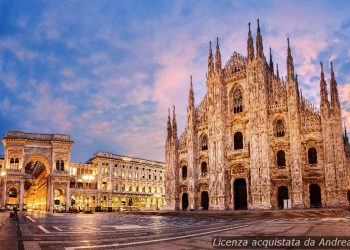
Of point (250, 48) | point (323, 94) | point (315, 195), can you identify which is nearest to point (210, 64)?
point (250, 48)

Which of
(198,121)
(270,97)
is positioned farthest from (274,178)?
(198,121)

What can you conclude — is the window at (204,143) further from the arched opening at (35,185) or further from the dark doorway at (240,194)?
the arched opening at (35,185)

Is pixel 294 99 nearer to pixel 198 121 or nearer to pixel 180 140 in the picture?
pixel 198 121

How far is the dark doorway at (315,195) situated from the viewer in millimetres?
34281

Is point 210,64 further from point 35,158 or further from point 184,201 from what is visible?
point 35,158

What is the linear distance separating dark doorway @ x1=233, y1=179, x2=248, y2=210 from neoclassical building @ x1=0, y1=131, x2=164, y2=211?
22531mm

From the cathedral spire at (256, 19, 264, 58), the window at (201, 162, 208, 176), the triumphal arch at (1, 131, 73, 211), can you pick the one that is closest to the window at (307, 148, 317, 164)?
the cathedral spire at (256, 19, 264, 58)

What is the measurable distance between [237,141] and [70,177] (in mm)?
50246

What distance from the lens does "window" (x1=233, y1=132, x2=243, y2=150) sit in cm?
4187

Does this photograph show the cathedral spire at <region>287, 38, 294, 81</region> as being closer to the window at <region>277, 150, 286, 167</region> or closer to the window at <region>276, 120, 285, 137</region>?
the window at <region>276, 120, 285, 137</region>

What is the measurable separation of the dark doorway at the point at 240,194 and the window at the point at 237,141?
4311 mm

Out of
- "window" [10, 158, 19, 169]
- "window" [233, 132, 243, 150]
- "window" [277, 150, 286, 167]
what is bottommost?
"window" [277, 150, 286, 167]

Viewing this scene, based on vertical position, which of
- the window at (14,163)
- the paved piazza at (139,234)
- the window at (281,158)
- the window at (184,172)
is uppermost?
the window at (14,163)

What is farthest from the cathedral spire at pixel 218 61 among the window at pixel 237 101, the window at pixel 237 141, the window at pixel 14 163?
the window at pixel 14 163
